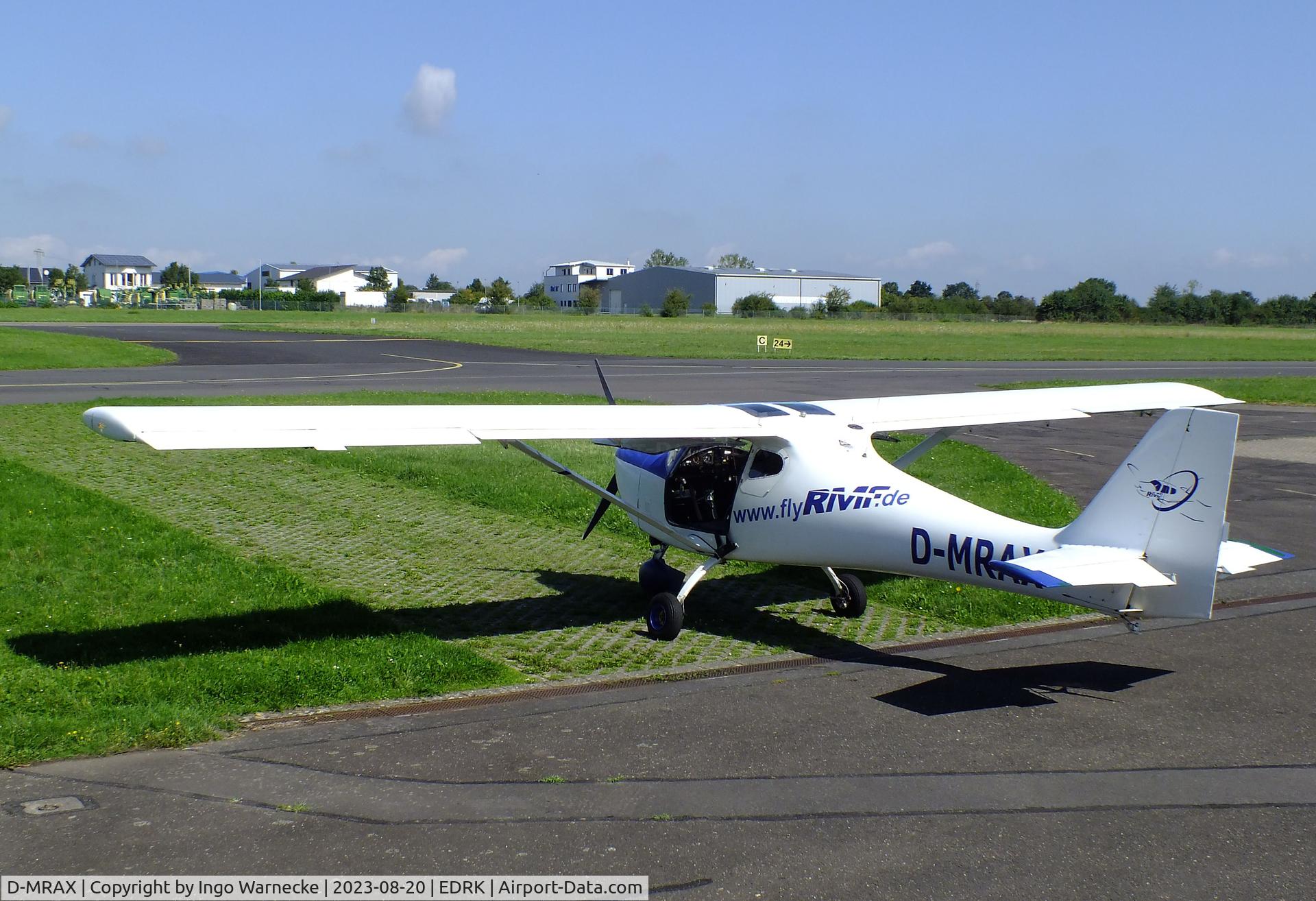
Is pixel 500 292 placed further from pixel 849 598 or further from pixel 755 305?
pixel 849 598

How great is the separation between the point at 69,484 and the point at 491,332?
6095 cm

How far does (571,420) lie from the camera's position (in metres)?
10.2

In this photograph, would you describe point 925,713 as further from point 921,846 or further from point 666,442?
point 666,442

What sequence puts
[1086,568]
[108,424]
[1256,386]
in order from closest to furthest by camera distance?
[1086,568], [108,424], [1256,386]

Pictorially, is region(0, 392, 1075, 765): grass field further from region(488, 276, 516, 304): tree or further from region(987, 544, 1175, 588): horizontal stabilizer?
region(488, 276, 516, 304): tree

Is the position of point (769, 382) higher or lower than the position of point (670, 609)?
higher

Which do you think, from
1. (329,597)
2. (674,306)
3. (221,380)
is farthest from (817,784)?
(674,306)

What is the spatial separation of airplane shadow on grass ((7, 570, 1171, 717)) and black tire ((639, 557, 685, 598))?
1.01 ft

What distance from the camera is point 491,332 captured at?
76938 mm

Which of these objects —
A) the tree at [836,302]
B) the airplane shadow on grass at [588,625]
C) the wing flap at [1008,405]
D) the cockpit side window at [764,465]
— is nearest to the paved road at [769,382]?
the wing flap at [1008,405]

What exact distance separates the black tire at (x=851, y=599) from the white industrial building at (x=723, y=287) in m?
133

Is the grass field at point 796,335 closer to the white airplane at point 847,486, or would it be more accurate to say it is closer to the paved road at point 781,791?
the white airplane at point 847,486

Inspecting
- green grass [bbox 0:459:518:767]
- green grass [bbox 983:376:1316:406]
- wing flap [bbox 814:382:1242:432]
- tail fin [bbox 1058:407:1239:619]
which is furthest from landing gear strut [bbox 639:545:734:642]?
green grass [bbox 983:376:1316:406]

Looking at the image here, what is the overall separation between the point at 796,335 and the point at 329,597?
77.0 metres
